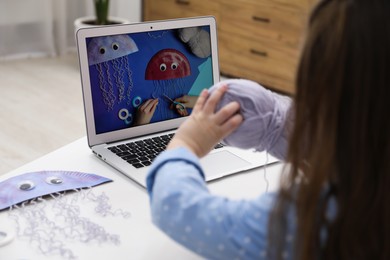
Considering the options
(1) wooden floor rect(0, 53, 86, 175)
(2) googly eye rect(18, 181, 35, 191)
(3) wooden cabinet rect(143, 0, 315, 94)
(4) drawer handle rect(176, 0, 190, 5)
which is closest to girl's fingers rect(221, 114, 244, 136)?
(2) googly eye rect(18, 181, 35, 191)

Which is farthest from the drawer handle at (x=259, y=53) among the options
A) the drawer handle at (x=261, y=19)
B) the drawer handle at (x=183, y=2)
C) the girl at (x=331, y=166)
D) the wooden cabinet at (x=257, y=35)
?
the girl at (x=331, y=166)

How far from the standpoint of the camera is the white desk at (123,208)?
2.95ft

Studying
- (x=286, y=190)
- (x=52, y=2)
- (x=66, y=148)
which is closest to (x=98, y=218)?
(x=66, y=148)

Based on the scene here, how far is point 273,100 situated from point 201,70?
0.49m

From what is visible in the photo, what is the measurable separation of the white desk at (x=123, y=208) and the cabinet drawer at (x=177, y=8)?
2440 millimetres

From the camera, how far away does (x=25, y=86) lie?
3.32m

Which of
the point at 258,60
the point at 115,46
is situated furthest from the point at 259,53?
the point at 115,46

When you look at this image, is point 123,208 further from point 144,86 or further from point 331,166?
point 331,166

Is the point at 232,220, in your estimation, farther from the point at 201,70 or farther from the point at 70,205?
the point at 201,70

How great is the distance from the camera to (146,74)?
4.22 feet

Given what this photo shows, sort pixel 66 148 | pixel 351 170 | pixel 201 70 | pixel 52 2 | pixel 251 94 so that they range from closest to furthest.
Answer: pixel 351 170, pixel 251 94, pixel 66 148, pixel 201 70, pixel 52 2

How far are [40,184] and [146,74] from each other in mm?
359

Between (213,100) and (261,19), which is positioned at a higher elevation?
(213,100)

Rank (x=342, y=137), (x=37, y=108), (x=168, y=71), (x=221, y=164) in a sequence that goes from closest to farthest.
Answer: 1. (x=342, y=137)
2. (x=221, y=164)
3. (x=168, y=71)
4. (x=37, y=108)
